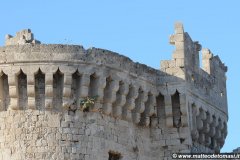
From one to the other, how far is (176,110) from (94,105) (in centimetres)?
260

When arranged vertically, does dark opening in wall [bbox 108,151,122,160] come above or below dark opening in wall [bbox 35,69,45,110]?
below

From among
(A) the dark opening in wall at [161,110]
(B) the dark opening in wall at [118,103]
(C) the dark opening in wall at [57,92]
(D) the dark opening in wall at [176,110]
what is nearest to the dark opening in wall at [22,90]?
(C) the dark opening in wall at [57,92]

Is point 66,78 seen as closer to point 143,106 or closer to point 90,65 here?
point 90,65

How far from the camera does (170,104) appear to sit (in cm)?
2398

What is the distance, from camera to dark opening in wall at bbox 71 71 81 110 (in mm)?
22281

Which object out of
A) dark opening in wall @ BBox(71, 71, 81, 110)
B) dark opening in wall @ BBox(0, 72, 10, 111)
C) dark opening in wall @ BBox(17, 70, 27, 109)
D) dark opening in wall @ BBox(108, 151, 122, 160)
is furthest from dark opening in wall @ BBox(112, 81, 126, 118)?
dark opening in wall @ BBox(0, 72, 10, 111)

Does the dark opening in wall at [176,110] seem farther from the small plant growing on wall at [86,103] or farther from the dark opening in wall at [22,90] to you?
the dark opening in wall at [22,90]

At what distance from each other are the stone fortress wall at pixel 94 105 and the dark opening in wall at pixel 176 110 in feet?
0.08

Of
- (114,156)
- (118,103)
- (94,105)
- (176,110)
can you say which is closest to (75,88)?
(94,105)

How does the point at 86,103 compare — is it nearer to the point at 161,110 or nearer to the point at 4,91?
the point at 4,91

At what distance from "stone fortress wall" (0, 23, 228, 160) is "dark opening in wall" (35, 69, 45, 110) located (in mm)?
23

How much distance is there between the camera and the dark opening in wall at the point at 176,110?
24.0 meters

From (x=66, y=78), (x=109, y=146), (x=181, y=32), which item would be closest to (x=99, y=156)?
(x=109, y=146)

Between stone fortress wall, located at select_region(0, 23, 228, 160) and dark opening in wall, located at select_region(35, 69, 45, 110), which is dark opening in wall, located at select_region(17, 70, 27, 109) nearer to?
stone fortress wall, located at select_region(0, 23, 228, 160)
